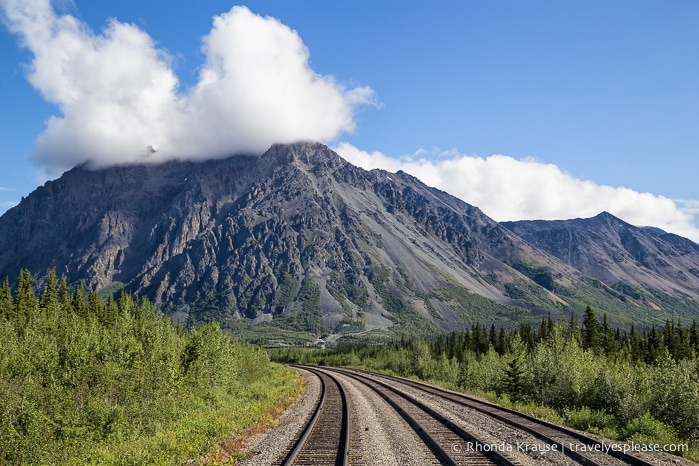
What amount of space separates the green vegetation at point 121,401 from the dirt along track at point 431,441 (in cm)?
318

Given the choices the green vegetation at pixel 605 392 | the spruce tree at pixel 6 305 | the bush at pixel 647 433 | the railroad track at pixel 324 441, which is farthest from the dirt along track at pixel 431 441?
A: the spruce tree at pixel 6 305

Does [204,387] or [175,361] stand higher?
[175,361]

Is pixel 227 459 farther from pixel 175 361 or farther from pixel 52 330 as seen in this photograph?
pixel 52 330

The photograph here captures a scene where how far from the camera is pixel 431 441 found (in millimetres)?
15438

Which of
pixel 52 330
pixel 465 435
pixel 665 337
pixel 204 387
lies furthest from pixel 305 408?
pixel 665 337

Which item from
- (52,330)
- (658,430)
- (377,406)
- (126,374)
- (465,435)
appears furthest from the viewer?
(52,330)

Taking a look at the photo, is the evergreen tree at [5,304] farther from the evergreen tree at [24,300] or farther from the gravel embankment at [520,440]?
the gravel embankment at [520,440]

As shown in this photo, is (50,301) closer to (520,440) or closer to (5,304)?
(5,304)

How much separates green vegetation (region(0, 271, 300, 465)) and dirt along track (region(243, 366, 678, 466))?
318 cm

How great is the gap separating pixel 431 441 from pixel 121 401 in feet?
55.8

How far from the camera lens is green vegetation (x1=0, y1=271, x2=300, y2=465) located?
16.1 m

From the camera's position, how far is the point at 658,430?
17.8 metres

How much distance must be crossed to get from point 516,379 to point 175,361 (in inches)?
1000

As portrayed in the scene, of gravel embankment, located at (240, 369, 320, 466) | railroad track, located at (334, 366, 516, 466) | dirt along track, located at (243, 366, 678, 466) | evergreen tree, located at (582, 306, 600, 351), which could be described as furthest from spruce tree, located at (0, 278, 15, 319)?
evergreen tree, located at (582, 306, 600, 351)
